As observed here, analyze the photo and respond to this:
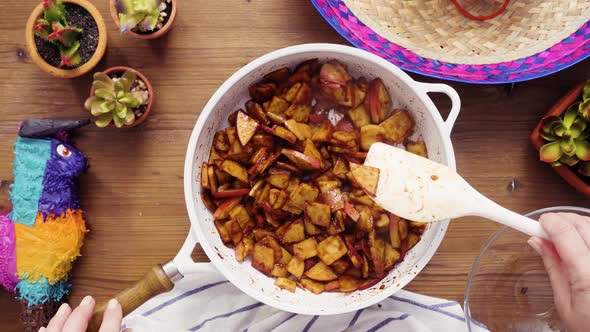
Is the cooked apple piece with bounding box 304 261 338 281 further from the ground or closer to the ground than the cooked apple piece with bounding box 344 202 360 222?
closer to the ground

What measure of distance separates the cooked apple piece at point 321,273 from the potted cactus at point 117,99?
0.49m

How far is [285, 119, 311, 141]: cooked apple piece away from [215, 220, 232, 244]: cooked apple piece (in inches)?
9.7

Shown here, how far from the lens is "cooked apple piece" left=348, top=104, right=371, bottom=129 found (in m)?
1.16

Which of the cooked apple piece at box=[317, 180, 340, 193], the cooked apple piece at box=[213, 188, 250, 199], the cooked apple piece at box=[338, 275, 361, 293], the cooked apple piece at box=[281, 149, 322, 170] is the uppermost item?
the cooked apple piece at box=[281, 149, 322, 170]

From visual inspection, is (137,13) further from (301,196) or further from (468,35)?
(468,35)

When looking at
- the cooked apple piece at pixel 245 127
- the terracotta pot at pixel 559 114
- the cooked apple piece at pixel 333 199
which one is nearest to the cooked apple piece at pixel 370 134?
the cooked apple piece at pixel 333 199

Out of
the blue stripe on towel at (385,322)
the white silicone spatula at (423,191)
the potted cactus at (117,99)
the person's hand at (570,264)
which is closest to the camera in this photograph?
the person's hand at (570,264)

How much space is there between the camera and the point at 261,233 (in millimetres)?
1157

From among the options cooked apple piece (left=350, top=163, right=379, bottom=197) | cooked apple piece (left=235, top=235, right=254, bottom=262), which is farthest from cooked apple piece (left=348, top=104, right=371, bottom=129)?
cooked apple piece (left=235, top=235, right=254, bottom=262)

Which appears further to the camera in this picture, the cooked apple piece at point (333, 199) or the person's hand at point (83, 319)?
the cooked apple piece at point (333, 199)

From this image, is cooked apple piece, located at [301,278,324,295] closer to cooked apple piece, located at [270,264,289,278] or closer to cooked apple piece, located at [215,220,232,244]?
cooked apple piece, located at [270,264,289,278]

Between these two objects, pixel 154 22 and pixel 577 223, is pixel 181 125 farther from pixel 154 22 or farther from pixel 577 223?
pixel 577 223

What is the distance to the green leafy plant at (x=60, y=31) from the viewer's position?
1.09 meters

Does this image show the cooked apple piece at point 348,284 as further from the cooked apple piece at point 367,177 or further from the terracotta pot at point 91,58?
the terracotta pot at point 91,58
